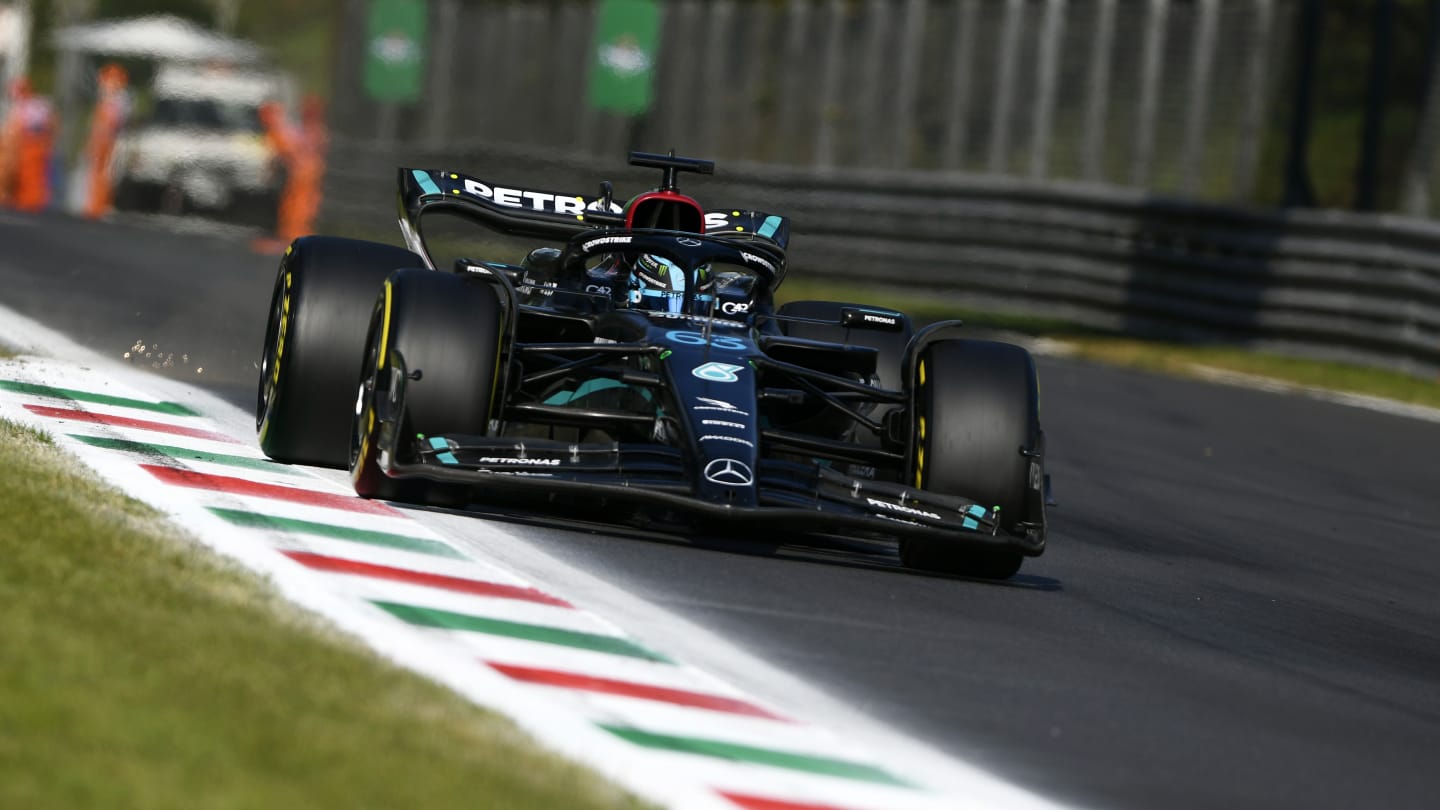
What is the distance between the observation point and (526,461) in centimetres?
752

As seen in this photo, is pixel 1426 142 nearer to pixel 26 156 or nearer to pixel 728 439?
pixel 728 439

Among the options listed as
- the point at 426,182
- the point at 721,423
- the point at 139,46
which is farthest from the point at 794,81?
the point at 139,46

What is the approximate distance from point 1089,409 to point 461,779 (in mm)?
11198

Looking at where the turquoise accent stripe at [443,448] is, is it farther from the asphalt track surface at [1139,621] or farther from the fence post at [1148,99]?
the fence post at [1148,99]

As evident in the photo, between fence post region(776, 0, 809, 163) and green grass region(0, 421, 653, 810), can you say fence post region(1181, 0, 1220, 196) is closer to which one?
fence post region(776, 0, 809, 163)

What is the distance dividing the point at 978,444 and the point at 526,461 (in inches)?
60.7

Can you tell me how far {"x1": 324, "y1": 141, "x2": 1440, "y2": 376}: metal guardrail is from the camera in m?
19.3

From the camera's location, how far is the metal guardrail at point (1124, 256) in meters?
19.3

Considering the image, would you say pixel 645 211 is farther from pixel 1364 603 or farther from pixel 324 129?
pixel 324 129

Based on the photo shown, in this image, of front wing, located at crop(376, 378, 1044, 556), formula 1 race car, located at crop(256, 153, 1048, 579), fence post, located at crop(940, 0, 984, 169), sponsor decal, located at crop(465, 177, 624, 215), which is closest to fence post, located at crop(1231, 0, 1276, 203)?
fence post, located at crop(940, 0, 984, 169)

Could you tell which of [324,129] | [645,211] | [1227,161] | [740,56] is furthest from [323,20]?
[645,211]

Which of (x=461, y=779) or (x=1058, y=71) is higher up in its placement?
(x=1058, y=71)

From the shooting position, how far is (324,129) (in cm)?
3725

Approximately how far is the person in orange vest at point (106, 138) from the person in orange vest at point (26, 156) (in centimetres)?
181
